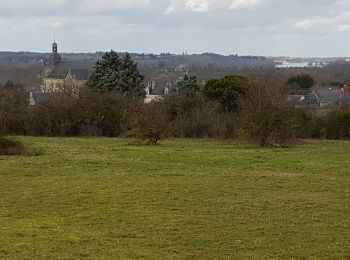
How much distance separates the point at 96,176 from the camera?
66.0 ft

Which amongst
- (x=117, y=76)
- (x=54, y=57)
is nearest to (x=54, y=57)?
(x=54, y=57)

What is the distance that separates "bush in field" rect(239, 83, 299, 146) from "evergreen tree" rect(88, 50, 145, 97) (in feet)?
71.1

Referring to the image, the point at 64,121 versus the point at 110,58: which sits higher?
the point at 110,58

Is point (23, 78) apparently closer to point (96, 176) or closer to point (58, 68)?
point (58, 68)

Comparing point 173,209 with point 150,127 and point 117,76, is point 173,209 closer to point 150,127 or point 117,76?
point 150,127

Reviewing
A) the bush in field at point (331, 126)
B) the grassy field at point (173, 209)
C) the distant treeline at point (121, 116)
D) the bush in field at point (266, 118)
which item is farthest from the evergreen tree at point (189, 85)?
the grassy field at point (173, 209)

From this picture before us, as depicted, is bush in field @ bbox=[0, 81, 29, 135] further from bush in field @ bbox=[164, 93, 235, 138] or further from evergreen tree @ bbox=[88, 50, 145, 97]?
bush in field @ bbox=[164, 93, 235, 138]

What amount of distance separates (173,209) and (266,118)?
2008 cm

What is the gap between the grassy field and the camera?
10.1 m

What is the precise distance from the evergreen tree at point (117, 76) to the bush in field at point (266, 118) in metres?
21.7

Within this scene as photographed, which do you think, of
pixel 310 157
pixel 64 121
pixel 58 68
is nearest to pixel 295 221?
pixel 310 157

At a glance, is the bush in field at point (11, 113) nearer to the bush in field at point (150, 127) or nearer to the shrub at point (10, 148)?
the bush in field at point (150, 127)

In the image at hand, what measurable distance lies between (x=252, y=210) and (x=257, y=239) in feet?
9.92

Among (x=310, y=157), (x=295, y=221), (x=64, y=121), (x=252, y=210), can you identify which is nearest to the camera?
(x=295, y=221)
